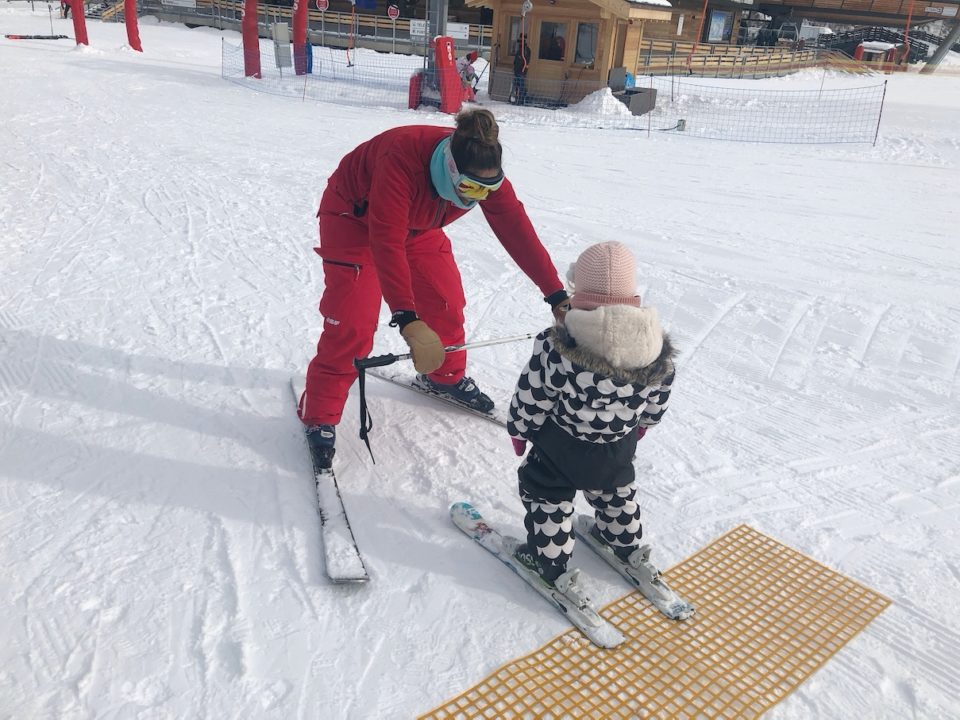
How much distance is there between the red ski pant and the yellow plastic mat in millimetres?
1493

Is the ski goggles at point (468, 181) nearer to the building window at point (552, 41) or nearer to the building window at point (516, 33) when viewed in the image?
the building window at point (552, 41)

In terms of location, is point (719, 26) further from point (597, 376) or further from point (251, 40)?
point (597, 376)

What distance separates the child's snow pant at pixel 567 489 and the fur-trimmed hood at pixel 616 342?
31 centimetres

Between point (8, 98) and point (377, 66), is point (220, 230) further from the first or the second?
point (377, 66)

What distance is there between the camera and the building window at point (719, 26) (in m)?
27.8

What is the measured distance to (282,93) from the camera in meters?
15.6

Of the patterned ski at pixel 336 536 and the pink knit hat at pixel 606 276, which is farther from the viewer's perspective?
the patterned ski at pixel 336 536

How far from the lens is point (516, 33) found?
16531 mm

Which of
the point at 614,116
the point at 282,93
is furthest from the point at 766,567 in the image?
the point at 282,93

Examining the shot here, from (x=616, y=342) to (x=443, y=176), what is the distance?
3.37 feet

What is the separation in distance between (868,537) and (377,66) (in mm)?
20886

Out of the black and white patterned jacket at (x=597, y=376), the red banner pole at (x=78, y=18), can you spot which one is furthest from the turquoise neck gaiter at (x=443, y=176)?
the red banner pole at (x=78, y=18)

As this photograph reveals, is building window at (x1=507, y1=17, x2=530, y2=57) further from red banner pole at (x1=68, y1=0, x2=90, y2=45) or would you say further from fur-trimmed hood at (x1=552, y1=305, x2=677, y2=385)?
fur-trimmed hood at (x1=552, y1=305, x2=677, y2=385)

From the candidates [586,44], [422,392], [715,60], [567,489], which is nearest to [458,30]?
[586,44]
